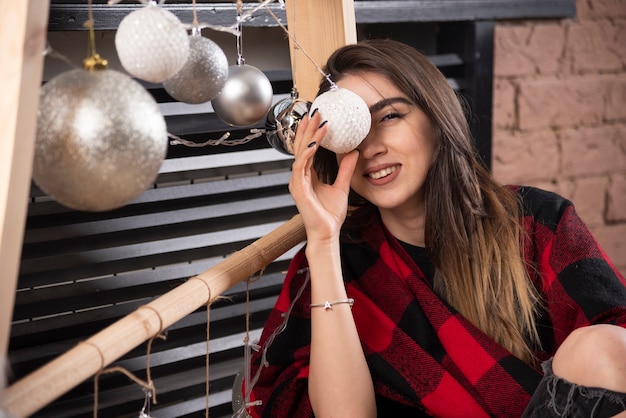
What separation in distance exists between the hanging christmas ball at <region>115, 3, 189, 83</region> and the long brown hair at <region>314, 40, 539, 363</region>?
0.51m

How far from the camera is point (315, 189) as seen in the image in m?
1.04

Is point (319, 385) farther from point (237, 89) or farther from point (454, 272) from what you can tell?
point (237, 89)

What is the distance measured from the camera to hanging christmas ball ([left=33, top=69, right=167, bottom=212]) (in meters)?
0.53

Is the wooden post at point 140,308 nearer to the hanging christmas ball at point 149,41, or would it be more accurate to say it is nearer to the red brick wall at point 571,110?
the hanging christmas ball at point 149,41

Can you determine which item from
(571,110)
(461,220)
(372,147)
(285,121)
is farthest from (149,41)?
(571,110)

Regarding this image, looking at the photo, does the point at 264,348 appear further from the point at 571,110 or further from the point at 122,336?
the point at 571,110

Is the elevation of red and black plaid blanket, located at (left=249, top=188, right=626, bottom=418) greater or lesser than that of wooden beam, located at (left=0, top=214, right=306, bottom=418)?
lesser

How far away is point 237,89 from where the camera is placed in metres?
0.88

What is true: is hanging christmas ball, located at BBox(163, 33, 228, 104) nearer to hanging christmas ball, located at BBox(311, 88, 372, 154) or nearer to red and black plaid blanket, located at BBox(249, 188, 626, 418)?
hanging christmas ball, located at BBox(311, 88, 372, 154)

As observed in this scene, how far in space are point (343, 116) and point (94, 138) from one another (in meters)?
0.40

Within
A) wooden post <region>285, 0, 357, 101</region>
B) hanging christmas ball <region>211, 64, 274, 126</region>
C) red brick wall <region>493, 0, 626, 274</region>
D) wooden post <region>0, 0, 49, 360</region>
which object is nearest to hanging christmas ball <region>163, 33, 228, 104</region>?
hanging christmas ball <region>211, 64, 274, 126</region>

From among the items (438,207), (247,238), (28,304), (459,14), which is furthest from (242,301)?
(459,14)

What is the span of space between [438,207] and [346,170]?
0.63 feet

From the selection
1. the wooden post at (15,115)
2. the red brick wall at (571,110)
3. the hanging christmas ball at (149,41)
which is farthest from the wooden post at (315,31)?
the red brick wall at (571,110)
